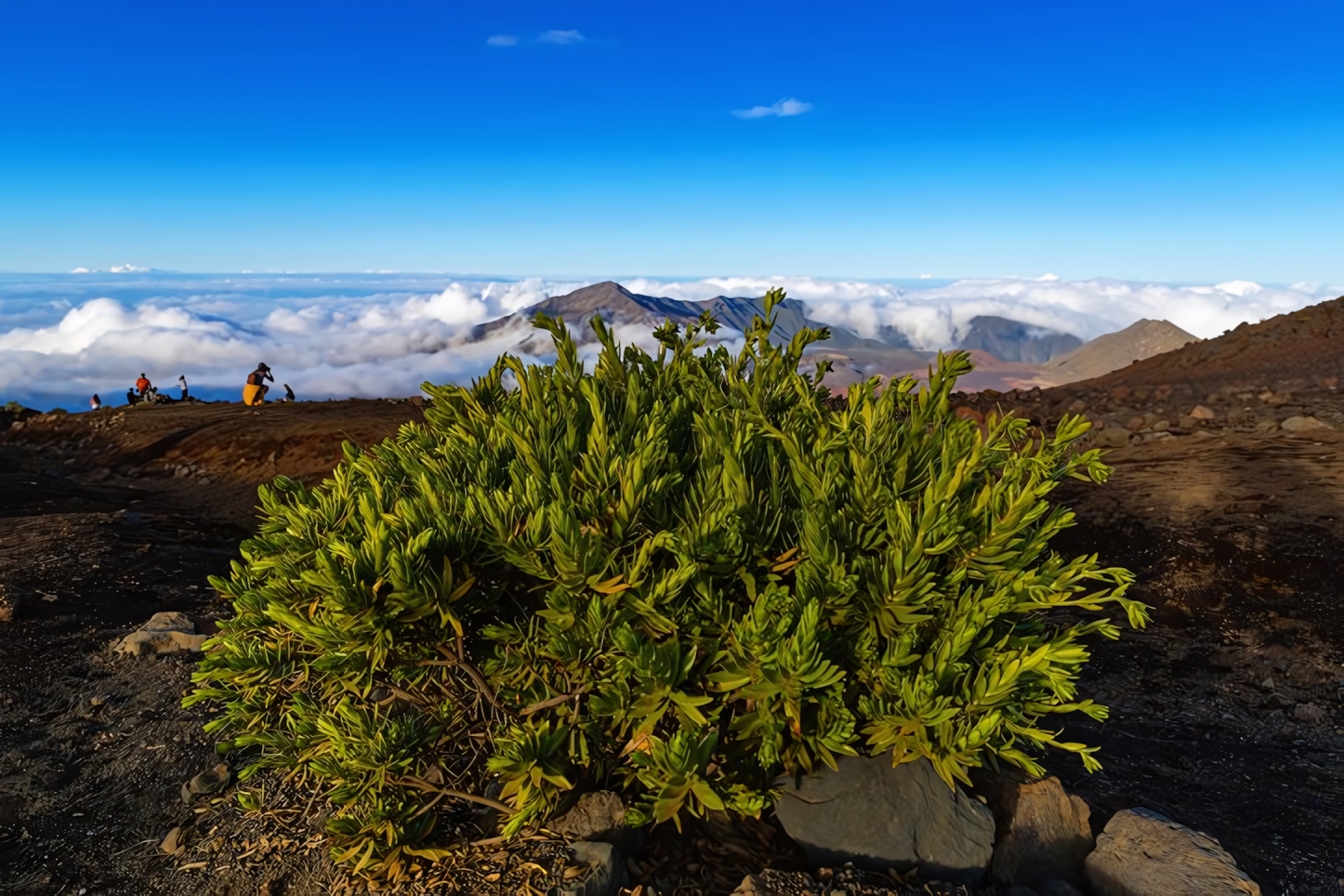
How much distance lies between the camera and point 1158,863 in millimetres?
3875

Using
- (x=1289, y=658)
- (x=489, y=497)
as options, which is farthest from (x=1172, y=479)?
(x=489, y=497)

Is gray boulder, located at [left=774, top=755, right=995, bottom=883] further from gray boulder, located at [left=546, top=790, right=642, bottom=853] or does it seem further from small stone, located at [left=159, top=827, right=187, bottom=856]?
small stone, located at [left=159, top=827, right=187, bottom=856]

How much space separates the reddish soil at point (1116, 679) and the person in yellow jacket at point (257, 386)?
38.5 ft

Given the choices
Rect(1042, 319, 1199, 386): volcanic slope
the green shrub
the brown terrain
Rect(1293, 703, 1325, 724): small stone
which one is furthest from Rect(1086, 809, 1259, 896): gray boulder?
Rect(1042, 319, 1199, 386): volcanic slope

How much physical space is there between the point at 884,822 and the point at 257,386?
95.8 feet

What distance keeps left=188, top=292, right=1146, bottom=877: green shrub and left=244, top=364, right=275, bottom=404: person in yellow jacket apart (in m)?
26.4

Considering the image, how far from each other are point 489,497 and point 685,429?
A: 125cm

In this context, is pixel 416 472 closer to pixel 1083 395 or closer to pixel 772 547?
pixel 772 547

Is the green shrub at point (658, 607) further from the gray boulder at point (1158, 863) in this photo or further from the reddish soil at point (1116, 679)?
the gray boulder at point (1158, 863)

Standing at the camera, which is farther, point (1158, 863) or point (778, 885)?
point (1158, 863)

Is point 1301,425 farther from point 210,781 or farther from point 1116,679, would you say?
point 210,781

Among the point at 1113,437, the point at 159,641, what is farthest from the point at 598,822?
the point at 1113,437

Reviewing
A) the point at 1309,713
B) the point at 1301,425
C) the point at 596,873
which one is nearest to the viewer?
the point at 596,873

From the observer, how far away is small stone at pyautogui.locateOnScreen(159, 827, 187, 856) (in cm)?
437
